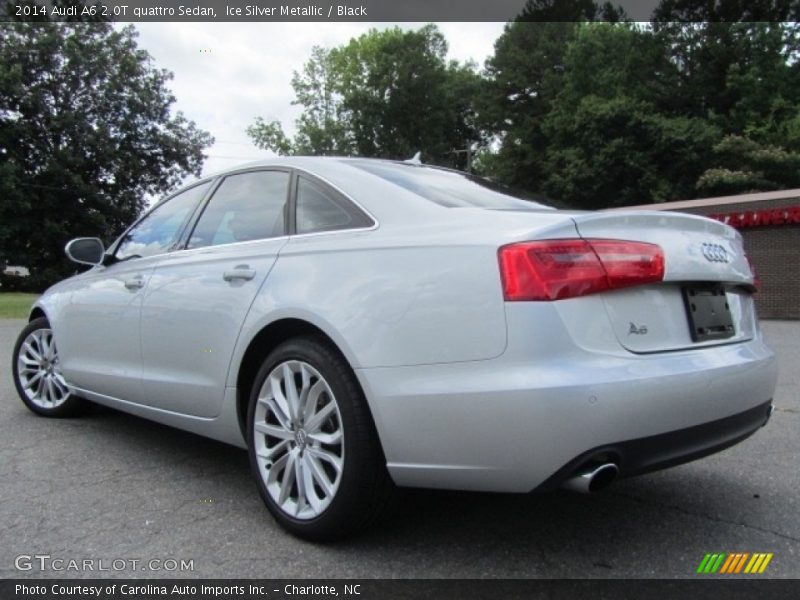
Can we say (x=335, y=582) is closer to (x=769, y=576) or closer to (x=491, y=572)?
(x=491, y=572)

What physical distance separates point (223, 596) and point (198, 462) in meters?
1.55

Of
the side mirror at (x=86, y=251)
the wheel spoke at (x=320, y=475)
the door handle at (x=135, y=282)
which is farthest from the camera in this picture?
the side mirror at (x=86, y=251)

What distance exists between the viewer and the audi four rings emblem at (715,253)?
2.55 meters

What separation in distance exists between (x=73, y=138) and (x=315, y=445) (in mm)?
42481

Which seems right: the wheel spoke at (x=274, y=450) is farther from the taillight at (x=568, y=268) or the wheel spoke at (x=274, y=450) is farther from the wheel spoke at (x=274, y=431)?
the taillight at (x=568, y=268)

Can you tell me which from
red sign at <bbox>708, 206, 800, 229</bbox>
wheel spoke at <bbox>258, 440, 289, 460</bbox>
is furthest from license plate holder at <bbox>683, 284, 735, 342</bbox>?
red sign at <bbox>708, 206, 800, 229</bbox>

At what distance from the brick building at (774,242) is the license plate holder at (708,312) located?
15787 mm

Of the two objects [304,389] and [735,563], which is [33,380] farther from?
[735,563]

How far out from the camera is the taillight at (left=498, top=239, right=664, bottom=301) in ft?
7.08

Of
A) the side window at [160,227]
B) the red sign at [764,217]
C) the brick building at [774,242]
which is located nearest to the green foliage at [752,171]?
the brick building at [774,242]

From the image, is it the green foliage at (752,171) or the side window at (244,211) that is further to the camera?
the green foliage at (752,171)

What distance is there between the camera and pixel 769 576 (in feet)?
7.75

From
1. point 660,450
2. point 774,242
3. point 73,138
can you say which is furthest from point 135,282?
point 73,138

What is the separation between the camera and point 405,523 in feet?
9.25
